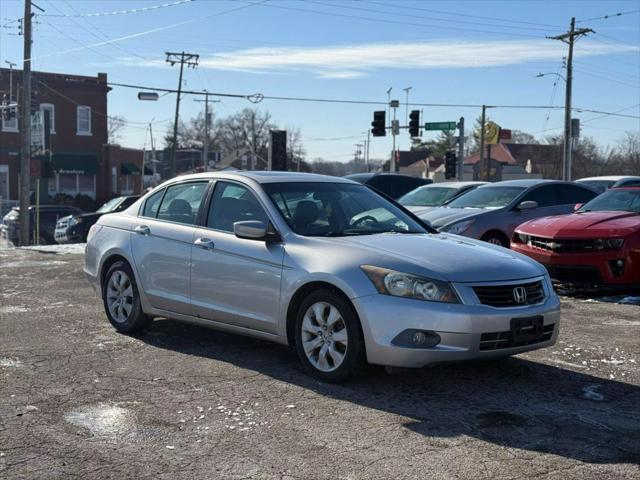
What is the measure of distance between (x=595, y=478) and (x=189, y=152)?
9426 cm

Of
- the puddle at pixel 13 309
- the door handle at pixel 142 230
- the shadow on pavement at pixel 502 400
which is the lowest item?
the puddle at pixel 13 309

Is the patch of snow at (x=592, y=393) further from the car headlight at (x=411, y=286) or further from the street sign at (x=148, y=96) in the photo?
the street sign at (x=148, y=96)

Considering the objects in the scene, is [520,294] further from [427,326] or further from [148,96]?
[148,96]

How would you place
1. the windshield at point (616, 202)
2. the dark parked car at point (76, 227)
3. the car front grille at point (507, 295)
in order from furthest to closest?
the dark parked car at point (76, 227)
the windshield at point (616, 202)
the car front grille at point (507, 295)

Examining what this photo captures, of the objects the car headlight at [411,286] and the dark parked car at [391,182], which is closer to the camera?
the car headlight at [411,286]

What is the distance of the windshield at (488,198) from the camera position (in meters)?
12.5

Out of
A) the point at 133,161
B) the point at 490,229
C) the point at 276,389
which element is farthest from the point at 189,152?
the point at 276,389

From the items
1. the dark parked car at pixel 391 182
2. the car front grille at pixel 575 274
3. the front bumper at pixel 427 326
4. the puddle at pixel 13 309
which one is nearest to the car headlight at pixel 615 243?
the car front grille at pixel 575 274

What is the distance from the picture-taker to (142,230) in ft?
23.8

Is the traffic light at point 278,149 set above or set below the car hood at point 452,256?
above

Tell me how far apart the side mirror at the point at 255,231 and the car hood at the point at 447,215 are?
580 centimetres

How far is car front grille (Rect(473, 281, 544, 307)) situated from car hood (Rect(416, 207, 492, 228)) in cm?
587

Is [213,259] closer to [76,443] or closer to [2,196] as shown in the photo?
[76,443]

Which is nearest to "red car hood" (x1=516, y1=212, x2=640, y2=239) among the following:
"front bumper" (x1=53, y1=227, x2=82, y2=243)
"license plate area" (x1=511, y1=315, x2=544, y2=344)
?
"license plate area" (x1=511, y1=315, x2=544, y2=344)
